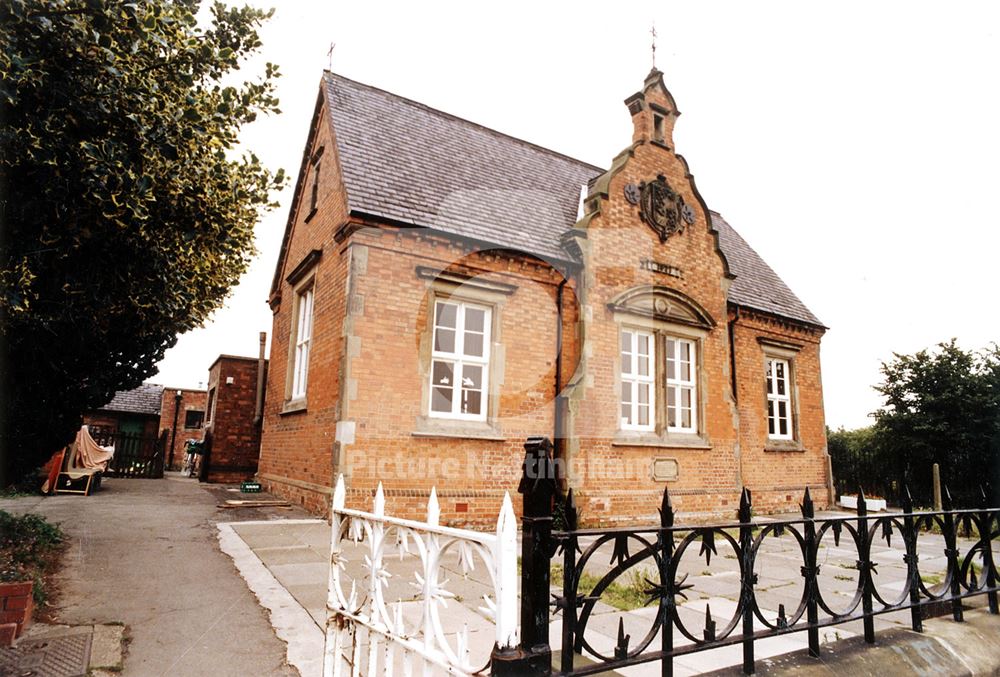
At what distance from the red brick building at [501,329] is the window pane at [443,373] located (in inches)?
3.1

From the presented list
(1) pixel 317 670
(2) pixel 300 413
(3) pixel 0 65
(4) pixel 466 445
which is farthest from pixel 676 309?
(3) pixel 0 65

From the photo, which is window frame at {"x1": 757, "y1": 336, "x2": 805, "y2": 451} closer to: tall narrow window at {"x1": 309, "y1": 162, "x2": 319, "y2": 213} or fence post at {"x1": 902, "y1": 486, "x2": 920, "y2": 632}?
fence post at {"x1": 902, "y1": 486, "x2": 920, "y2": 632}

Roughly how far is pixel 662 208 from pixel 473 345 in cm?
541

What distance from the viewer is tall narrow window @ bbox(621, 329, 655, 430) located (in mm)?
11703

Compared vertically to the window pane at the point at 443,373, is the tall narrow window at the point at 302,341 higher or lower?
higher

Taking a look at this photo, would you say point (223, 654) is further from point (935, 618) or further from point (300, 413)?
point (300, 413)

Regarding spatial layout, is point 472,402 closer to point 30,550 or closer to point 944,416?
point 30,550

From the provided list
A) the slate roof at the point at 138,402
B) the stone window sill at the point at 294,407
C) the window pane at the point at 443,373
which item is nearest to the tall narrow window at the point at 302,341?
the stone window sill at the point at 294,407

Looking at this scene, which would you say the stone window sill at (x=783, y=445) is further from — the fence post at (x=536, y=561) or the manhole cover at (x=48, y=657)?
the manhole cover at (x=48, y=657)

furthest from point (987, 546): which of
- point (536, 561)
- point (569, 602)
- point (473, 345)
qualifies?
point (473, 345)

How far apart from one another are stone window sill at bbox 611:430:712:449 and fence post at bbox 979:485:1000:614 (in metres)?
6.44

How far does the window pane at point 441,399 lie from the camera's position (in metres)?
9.88

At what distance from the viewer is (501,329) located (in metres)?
10.4

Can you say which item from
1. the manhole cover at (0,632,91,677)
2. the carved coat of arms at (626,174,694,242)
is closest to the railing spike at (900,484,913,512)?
the manhole cover at (0,632,91,677)
